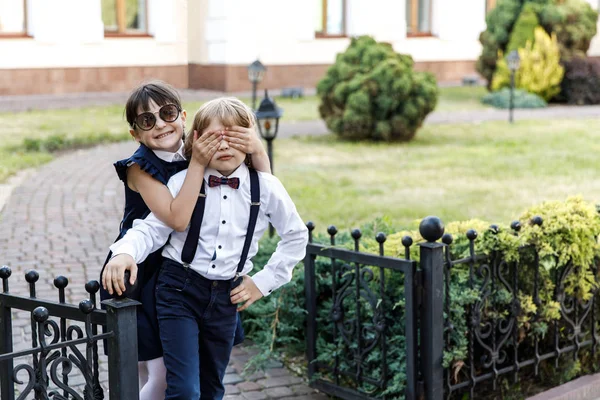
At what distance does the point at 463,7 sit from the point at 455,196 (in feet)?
57.6

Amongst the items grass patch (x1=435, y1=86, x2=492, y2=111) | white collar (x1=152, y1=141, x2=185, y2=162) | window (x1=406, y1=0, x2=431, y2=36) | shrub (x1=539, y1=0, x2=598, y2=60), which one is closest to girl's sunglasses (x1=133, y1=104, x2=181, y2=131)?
white collar (x1=152, y1=141, x2=185, y2=162)

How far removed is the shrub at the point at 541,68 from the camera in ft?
69.3

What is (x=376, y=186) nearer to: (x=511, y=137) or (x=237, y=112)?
(x=511, y=137)

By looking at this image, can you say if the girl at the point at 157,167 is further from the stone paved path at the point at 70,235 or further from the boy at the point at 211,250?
the stone paved path at the point at 70,235

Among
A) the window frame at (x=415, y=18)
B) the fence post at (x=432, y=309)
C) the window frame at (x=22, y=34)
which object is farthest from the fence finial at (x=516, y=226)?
the window frame at (x=415, y=18)

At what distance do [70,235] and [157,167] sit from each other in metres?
5.41

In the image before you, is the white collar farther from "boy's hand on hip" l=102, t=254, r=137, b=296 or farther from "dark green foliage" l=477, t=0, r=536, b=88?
"dark green foliage" l=477, t=0, r=536, b=88

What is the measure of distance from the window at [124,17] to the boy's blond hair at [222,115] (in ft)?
66.0

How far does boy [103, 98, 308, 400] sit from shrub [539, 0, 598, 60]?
19.9 meters

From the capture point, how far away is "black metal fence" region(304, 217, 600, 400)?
164 inches

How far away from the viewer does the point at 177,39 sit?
2303cm

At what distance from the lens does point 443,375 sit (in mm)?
4352

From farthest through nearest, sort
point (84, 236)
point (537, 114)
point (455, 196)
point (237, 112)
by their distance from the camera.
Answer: point (537, 114)
point (455, 196)
point (84, 236)
point (237, 112)

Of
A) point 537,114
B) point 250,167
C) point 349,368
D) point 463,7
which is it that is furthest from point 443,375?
point 463,7
